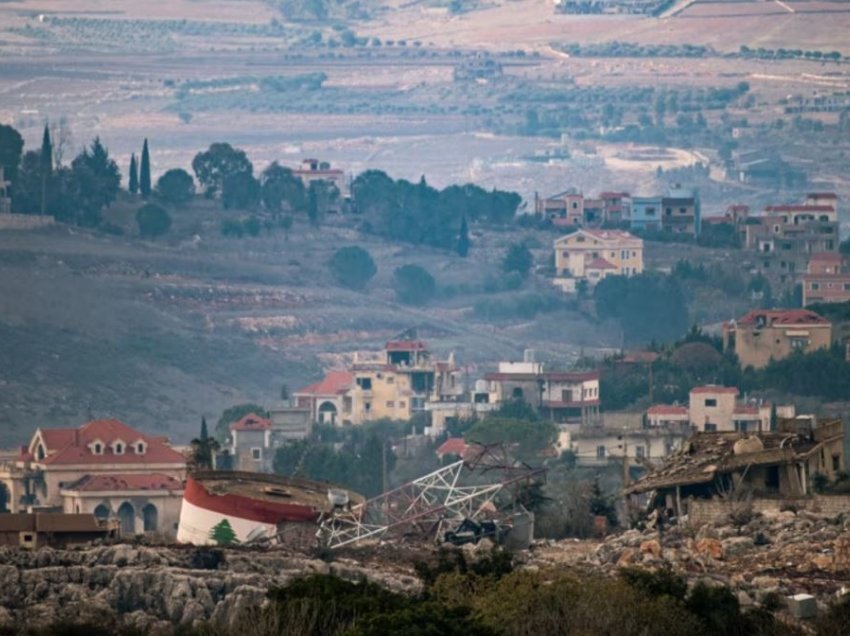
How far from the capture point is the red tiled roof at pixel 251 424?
92.9 m

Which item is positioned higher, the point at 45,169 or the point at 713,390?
the point at 45,169

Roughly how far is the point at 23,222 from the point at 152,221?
16.6 feet

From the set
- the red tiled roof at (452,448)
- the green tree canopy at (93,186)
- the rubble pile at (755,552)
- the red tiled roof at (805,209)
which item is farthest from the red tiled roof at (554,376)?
the rubble pile at (755,552)

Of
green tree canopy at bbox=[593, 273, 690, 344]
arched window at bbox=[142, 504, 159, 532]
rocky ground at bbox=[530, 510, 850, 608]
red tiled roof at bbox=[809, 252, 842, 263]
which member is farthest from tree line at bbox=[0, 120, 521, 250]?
rocky ground at bbox=[530, 510, 850, 608]

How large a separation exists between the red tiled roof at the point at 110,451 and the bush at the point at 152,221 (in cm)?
5638

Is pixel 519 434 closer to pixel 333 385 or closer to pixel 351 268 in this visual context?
pixel 333 385

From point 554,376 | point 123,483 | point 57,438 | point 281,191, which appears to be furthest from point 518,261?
point 123,483

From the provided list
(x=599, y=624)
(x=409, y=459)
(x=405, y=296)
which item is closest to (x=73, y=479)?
(x=409, y=459)

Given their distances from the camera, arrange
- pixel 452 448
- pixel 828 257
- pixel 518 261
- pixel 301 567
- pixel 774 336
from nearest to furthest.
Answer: pixel 301 567
pixel 452 448
pixel 774 336
pixel 828 257
pixel 518 261

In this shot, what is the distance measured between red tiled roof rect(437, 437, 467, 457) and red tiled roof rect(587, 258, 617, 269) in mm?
51125

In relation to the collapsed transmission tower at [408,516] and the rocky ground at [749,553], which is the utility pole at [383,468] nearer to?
the collapsed transmission tower at [408,516]

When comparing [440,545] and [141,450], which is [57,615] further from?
[141,450]

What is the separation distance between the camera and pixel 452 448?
8638 cm

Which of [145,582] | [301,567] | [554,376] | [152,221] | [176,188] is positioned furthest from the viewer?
[176,188]
